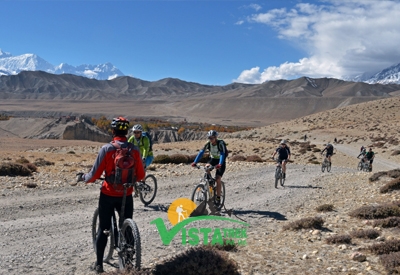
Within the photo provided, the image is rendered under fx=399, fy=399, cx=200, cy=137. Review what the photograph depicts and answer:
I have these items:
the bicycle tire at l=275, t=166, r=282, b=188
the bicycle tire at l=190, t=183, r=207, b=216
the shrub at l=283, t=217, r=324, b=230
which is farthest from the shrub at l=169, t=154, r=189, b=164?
the shrub at l=283, t=217, r=324, b=230

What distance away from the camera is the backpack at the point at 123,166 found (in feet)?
16.8

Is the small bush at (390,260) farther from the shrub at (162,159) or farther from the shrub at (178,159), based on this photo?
the shrub at (162,159)

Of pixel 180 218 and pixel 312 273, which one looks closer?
pixel 312 273

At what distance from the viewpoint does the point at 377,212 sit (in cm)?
919

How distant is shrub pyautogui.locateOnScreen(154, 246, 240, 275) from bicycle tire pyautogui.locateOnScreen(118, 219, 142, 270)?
37cm

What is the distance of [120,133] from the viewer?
537cm

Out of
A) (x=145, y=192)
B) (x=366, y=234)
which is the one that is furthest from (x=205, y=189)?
(x=366, y=234)

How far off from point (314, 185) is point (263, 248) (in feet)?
33.1

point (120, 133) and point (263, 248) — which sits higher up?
point (120, 133)

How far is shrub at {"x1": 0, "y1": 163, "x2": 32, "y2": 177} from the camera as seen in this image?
660 inches

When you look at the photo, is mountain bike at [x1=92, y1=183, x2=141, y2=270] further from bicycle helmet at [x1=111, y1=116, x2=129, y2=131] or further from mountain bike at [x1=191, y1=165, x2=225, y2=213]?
mountain bike at [x1=191, y1=165, x2=225, y2=213]

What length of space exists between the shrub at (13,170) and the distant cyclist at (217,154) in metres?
10.2

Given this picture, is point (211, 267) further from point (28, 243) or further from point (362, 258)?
point (28, 243)

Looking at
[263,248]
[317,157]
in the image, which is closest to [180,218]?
[263,248]
